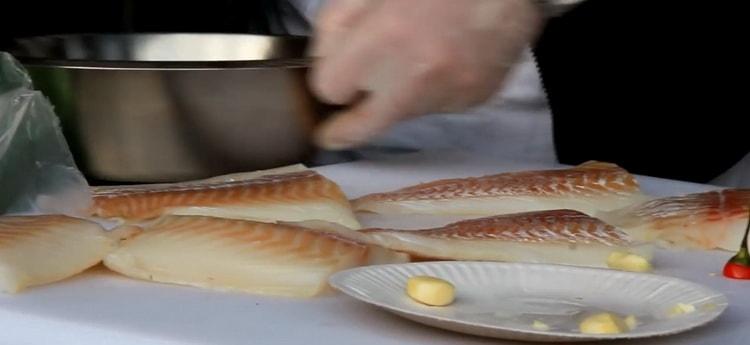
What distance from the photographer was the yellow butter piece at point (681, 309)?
2.80ft

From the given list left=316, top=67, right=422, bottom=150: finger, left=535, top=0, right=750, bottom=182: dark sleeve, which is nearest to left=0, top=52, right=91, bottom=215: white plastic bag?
left=316, top=67, right=422, bottom=150: finger

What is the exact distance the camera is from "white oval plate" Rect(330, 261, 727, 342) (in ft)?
2.65

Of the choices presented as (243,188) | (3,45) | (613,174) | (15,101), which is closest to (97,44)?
(3,45)

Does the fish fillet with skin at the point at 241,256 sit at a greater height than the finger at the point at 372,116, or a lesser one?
lesser

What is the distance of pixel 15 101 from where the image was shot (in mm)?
1156

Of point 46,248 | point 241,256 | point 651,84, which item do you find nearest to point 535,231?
point 241,256

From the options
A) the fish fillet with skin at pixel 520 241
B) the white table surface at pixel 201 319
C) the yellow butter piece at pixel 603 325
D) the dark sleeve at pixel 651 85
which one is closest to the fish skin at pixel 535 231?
the fish fillet with skin at pixel 520 241

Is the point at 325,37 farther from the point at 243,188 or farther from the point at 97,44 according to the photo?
the point at 97,44

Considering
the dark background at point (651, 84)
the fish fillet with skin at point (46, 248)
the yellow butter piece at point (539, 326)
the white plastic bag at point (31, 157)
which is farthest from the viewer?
the dark background at point (651, 84)

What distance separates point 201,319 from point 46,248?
16cm

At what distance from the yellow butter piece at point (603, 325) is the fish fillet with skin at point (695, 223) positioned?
11.0 inches

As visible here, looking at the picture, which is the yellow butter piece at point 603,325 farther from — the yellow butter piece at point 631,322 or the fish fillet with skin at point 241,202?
the fish fillet with skin at point 241,202

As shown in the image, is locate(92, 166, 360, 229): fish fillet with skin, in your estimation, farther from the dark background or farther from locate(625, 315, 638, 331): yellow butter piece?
the dark background

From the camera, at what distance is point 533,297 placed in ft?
2.90
